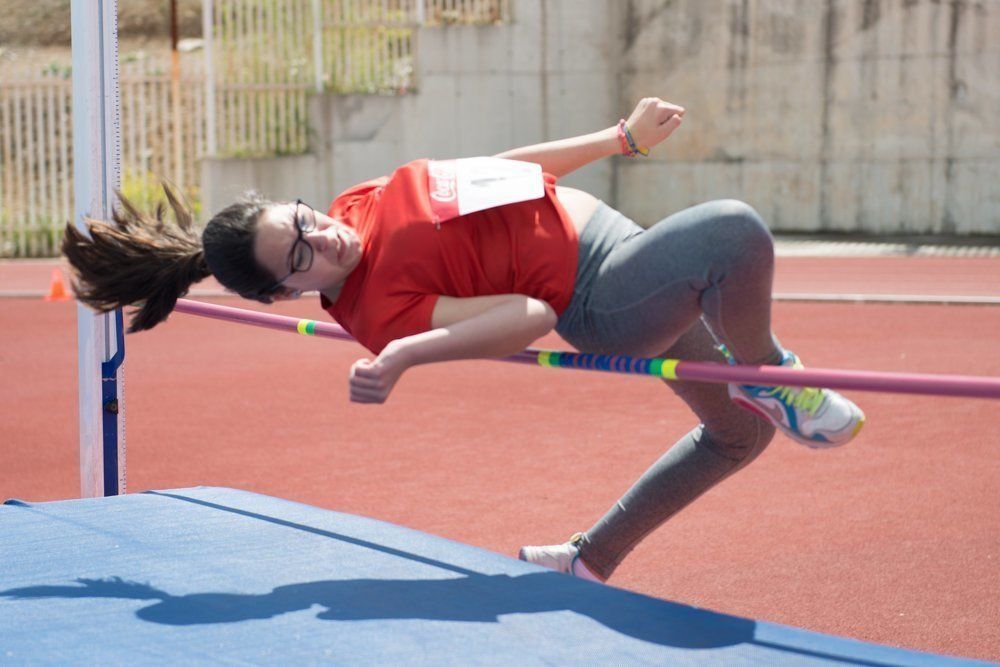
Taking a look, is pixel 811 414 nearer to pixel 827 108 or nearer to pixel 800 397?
pixel 800 397

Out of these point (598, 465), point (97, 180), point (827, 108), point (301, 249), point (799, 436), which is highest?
point (827, 108)

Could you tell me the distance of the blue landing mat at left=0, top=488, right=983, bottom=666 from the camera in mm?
2422

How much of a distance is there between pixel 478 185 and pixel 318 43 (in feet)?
44.2

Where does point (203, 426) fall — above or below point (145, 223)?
below

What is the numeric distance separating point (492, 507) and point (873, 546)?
1357 millimetres

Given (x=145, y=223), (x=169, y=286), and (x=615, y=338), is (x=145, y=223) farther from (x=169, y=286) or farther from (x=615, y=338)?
(x=615, y=338)

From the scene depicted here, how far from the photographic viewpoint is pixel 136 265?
3021 mm

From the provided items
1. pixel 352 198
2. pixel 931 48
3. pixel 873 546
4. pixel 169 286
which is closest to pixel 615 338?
pixel 352 198

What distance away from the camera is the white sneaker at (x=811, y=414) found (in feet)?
8.63

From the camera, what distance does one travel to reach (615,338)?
2.76 meters

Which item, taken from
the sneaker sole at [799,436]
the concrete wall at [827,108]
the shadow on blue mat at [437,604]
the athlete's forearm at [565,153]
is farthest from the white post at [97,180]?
the concrete wall at [827,108]

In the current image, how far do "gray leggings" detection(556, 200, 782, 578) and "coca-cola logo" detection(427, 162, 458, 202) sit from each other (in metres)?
0.30

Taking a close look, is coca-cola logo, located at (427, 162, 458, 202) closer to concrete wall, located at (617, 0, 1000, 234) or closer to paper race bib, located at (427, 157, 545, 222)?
paper race bib, located at (427, 157, 545, 222)

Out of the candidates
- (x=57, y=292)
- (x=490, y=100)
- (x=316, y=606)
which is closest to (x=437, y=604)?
(x=316, y=606)
